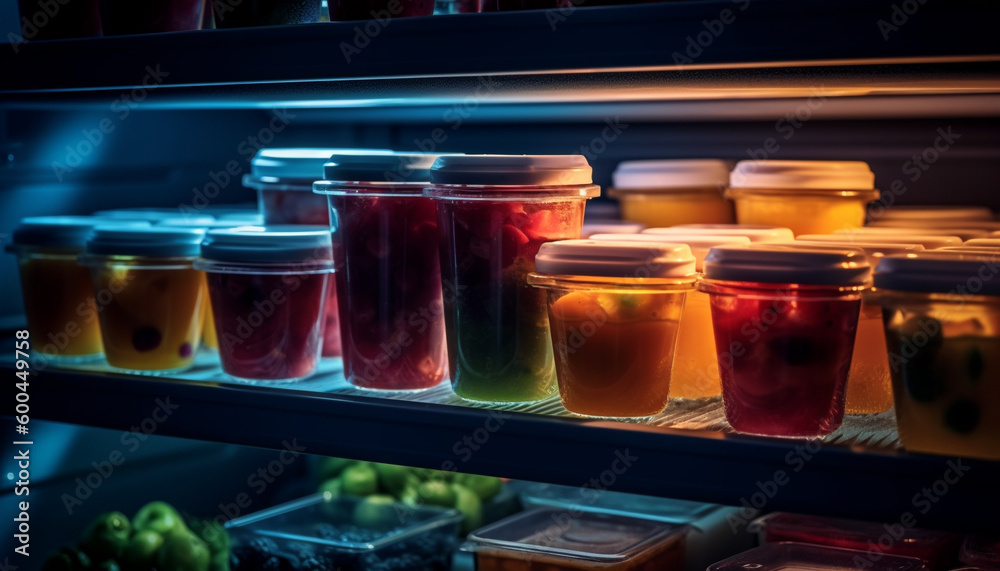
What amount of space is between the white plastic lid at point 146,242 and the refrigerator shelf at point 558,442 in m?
0.18

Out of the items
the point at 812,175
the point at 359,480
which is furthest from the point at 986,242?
the point at 359,480

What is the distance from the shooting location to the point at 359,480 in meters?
2.05

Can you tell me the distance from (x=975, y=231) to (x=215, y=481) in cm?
153

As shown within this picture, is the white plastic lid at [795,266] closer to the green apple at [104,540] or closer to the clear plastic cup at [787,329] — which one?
the clear plastic cup at [787,329]

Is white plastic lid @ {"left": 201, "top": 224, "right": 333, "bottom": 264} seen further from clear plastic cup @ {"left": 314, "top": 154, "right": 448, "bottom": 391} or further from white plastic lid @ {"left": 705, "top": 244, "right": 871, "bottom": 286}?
white plastic lid @ {"left": 705, "top": 244, "right": 871, "bottom": 286}

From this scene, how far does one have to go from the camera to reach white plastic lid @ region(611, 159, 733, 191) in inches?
66.4

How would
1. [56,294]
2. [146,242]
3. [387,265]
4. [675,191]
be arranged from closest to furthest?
[387,265] → [146,242] → [56,294] → [675,191]

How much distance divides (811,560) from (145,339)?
102 cm

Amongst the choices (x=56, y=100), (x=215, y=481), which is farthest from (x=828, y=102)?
(x=215, y=481)

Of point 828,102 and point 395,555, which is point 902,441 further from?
point 395,555

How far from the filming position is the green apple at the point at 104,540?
173 cm

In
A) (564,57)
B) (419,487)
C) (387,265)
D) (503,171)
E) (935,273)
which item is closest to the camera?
(935,273)

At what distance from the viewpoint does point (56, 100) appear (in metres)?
1.65

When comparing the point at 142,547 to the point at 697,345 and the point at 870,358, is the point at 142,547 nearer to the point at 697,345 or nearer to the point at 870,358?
the point at 697,345
